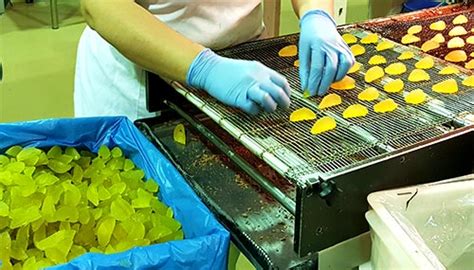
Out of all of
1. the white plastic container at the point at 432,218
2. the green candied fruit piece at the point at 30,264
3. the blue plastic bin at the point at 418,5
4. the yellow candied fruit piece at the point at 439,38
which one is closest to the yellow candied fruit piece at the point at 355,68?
the yellow candied fruit piece at the point at 439,38

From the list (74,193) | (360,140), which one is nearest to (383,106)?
(360,140)

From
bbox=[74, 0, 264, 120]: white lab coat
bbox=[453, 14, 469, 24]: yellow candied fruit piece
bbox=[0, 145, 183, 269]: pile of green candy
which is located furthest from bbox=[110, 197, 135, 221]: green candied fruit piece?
bbox=[453, 14, 469, 24]: yellow candied fruit piece

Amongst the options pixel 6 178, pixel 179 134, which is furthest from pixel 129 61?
pixel 6 178

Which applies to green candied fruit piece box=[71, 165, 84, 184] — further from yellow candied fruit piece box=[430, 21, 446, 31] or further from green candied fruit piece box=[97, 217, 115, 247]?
yellow candied fruit piece box=[430, 21, 446, 31]

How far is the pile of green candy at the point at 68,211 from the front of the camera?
3.42 ft

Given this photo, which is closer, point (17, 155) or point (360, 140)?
point (360, 140)

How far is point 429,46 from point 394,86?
0.36 metres

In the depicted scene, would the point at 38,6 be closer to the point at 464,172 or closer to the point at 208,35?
the point at 208,35

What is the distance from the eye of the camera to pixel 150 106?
1431mm

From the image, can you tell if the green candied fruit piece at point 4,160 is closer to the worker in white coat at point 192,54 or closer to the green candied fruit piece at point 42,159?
the green candied fruit piece at point 42,159

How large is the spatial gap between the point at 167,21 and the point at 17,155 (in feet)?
1.63

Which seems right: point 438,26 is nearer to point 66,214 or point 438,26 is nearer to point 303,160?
point 303,160

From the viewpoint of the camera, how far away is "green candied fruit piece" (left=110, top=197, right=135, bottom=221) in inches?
42.7

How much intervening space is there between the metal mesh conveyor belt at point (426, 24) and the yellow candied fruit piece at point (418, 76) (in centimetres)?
23
